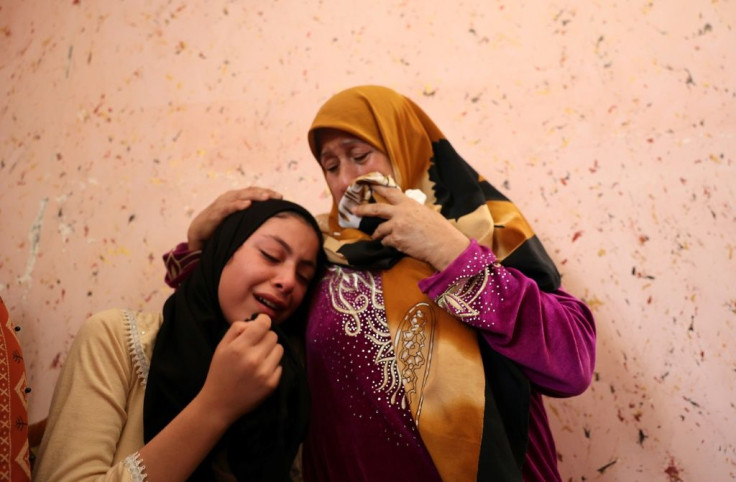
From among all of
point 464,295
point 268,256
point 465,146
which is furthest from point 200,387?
point 465,146

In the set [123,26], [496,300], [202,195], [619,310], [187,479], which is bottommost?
[187,479]

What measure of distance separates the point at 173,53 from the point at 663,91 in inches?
59.7

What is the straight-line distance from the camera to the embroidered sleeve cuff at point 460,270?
90 centimetres

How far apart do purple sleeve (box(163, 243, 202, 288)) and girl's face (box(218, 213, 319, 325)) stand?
182mm

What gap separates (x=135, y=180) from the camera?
163 cm

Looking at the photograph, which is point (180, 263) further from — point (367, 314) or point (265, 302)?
point (367, 314)

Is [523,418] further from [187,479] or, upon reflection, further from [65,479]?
[65,479]

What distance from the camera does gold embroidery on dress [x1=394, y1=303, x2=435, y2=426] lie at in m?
0.92

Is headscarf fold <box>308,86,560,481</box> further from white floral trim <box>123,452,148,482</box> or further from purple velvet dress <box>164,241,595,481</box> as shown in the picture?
white floral trim <box>123,452,148,482</box>

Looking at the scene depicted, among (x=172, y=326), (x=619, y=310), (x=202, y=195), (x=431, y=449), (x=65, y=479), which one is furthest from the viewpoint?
(x=202, y=195)

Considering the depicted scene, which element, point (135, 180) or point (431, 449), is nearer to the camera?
point (431, 449)

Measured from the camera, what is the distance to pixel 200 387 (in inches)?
35.4

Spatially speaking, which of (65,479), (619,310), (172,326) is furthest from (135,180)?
(619,310)

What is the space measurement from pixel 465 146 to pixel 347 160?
0.48m
